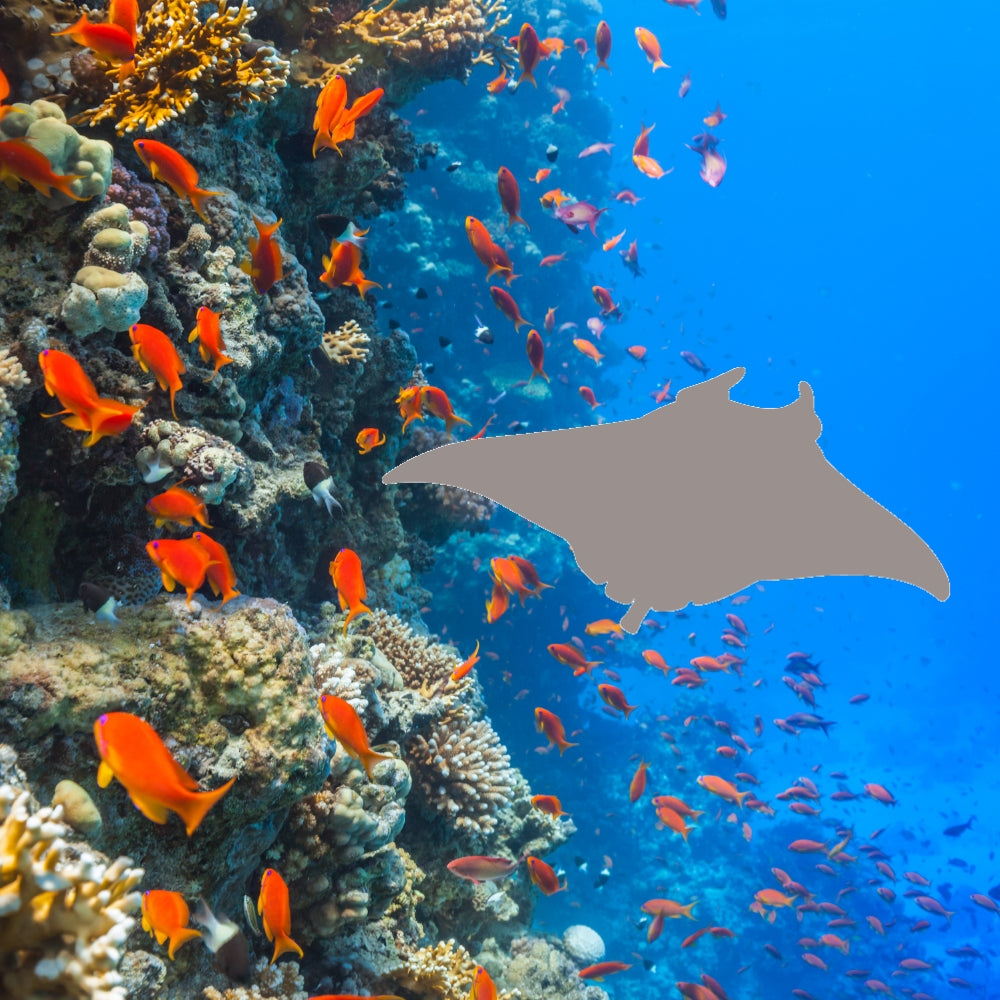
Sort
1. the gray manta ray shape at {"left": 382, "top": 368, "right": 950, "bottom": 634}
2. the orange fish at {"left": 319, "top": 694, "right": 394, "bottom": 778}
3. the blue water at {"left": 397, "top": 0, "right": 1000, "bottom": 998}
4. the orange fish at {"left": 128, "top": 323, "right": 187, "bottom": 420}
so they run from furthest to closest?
the blue water at {"left": 397, "top": 0, "right": 1000, "bottom": 998}, the gray manta ray shape at {"left": 382, "top": 368, "right": 950, "bottom": 634}, the orange fish at {"left": 319, "top": 694, "right": 394, "bottom": 778}, the orange fish at {"left": 128, "top": 323, "right": 187, "bottom": 420}

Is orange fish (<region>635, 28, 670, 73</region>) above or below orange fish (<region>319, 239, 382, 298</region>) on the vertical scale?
above

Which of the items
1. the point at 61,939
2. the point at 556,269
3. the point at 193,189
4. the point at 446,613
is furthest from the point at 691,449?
the point at 556,269

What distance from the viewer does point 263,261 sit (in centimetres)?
346

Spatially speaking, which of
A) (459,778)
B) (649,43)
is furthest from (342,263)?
(649,43)

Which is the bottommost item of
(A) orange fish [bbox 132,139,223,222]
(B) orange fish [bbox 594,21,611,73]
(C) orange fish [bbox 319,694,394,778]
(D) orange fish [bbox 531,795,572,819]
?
(C) orange fish [bbox 319,694,394,778]

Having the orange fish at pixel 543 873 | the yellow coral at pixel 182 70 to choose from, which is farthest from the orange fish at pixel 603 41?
the orange fish at pixel 543 873

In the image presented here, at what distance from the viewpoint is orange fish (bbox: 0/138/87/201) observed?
232 centimetres

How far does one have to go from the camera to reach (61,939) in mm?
1246

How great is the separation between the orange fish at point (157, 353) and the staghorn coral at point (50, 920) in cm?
193

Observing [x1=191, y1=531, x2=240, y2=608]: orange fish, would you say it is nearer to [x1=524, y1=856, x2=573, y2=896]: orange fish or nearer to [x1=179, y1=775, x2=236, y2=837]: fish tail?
[x1=179, y1=775, x2=236, y2=837]: fish tail

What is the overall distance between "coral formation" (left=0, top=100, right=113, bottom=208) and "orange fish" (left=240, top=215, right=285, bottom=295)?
0.81 meters

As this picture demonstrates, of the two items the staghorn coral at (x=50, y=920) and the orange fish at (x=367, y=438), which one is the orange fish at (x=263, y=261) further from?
the staghorn coral at (x=50, y=920)

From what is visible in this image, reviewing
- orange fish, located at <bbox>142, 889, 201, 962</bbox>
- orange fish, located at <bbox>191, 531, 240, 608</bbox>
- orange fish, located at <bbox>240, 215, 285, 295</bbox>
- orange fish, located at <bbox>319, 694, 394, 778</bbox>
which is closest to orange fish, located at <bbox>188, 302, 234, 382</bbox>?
orange fish, located at <bbox>240, 215, 285, 295</bbox>

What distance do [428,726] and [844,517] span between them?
3.59 m
